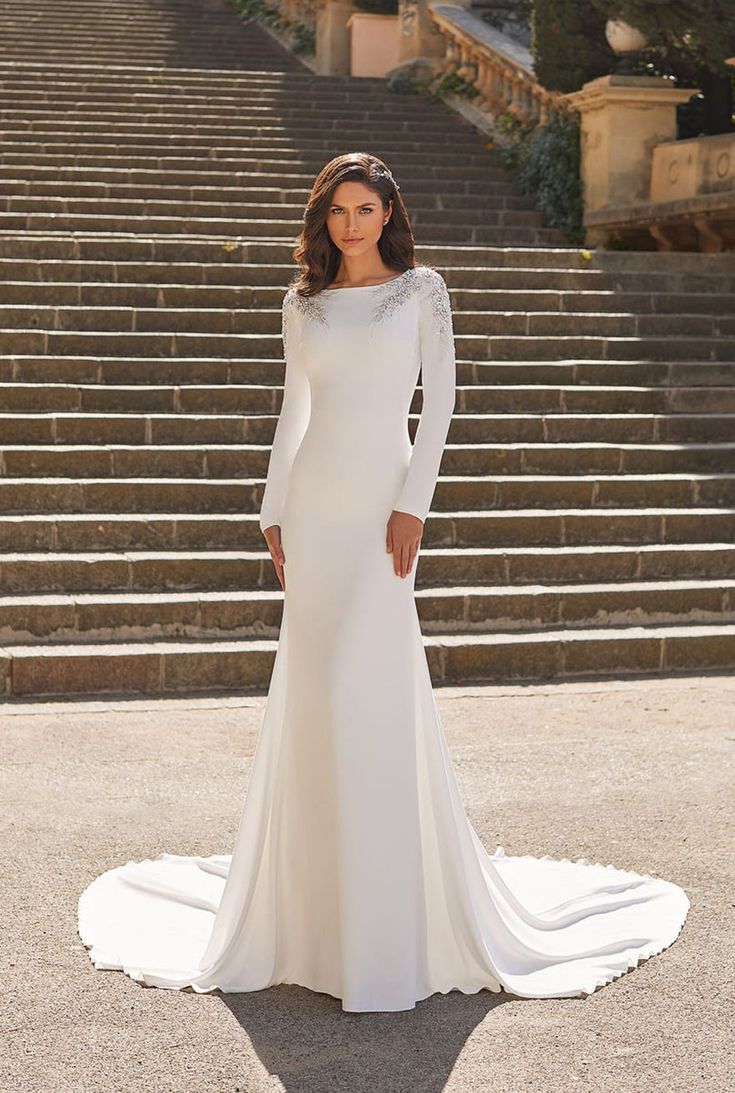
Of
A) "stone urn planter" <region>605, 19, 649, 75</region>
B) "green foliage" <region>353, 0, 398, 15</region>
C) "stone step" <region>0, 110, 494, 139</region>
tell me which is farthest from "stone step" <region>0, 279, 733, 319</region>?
"green foliage" <region>353, 0, 398, 15</region>

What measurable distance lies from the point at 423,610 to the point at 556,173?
6.89m

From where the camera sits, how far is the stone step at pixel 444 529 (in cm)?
832

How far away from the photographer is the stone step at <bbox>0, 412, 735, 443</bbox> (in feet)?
29.7

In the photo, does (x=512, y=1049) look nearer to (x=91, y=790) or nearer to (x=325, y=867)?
(x=325, y=867)

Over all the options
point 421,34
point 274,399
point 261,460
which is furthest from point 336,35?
point 261,460

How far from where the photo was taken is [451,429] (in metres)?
9.34

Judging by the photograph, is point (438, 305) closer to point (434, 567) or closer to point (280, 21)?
point (434, 567)

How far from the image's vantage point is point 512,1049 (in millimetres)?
3676

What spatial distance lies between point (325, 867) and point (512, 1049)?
62 cm

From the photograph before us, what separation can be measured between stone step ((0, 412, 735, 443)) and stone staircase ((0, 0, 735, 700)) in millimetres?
15

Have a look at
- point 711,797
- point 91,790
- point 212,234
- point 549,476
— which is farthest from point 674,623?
point 212,234

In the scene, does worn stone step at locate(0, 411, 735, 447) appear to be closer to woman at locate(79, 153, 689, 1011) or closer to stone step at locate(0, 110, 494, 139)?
woman at locate(79, 153, 689, 1011)

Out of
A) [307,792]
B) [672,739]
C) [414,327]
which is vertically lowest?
[672,739]

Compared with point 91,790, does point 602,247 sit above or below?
above
